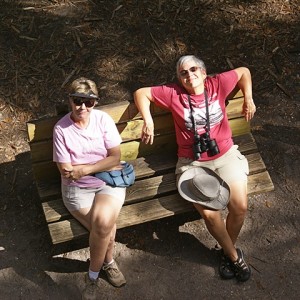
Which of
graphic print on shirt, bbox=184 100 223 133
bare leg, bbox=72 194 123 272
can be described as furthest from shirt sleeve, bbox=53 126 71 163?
graphic print on shirt, bbox=184 100 223 133

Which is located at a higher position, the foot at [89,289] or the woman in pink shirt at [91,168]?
the woman in pink shirt at [91,168]

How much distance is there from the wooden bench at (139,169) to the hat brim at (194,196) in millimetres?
155

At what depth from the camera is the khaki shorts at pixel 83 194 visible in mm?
4855

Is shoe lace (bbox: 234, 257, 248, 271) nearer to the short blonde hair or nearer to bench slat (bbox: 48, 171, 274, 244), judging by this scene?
bench slat (bbox: 48, 171, 274, 244)

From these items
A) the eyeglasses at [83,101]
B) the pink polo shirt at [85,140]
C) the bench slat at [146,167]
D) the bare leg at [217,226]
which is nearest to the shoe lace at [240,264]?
the bare leg at [217,226]

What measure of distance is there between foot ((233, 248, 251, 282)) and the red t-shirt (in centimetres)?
105

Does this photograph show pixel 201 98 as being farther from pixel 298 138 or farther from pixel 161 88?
pixel 298 138

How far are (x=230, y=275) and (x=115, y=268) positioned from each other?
3.79 ft

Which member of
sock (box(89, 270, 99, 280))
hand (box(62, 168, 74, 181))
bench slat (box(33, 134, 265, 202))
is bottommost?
sock (box(89, 270, 99, 280))

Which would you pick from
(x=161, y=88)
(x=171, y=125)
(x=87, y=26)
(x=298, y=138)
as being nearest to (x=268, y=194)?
(x=298, y=138)

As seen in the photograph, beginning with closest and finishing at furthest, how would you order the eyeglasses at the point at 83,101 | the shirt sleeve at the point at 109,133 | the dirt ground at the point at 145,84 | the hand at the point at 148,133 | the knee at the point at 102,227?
the eyeglasses at the point at 83,101 → the knee at the point at 102,227 → the shirt sleeve at the point at 109,133 → the hand at the point at 148,133 → the dirt ground at the point at 145,84

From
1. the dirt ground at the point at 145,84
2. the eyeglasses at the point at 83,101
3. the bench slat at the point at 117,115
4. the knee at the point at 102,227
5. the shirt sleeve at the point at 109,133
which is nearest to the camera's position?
the eyeglasses at the point at 83,101

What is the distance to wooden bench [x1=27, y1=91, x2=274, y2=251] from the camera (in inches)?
196

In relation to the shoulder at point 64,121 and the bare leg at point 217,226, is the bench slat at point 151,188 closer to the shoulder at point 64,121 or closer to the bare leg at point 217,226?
the bare leg at point 217,226
